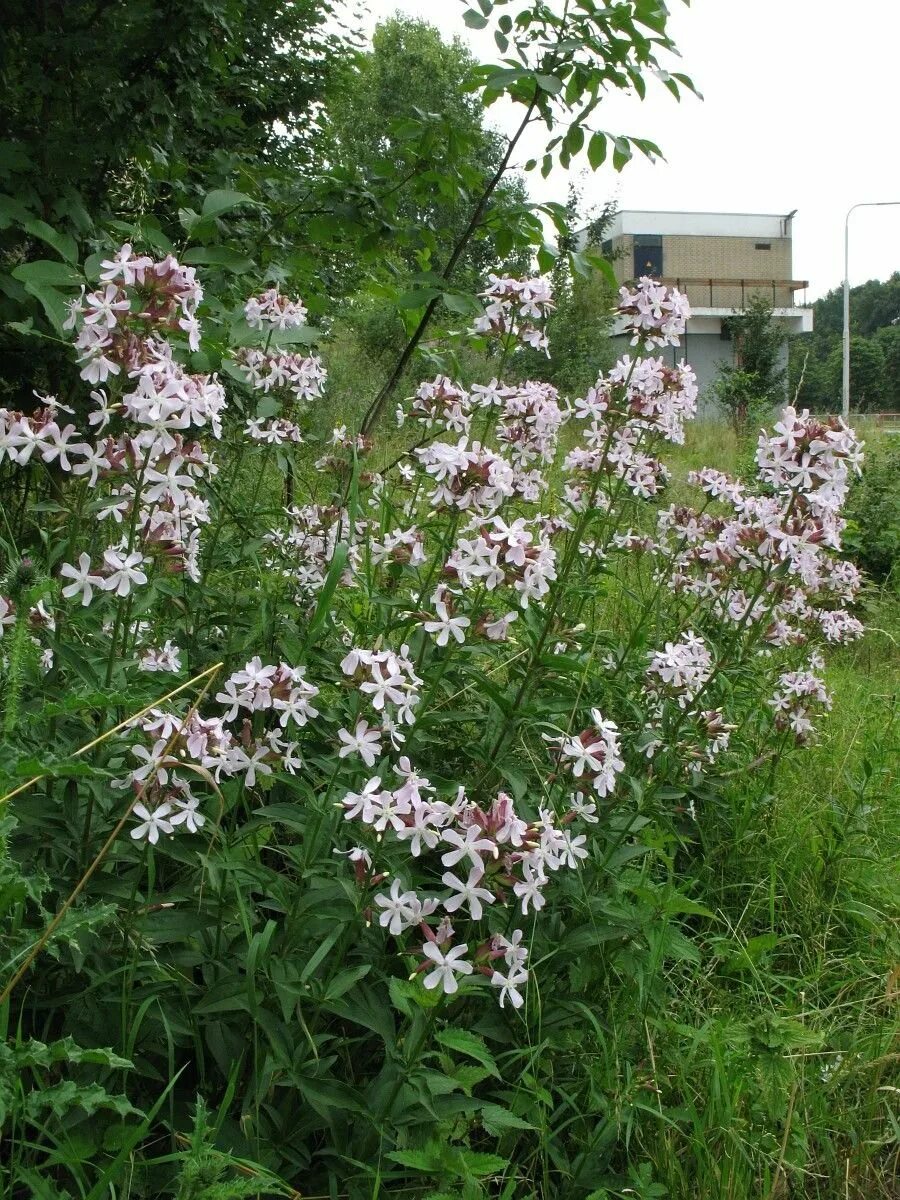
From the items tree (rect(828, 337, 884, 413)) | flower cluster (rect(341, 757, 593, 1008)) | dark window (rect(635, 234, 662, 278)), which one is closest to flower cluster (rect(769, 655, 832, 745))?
flower cluster (rect(341, 757, 593, 1008))

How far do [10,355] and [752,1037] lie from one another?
2949mm

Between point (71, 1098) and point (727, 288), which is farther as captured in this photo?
point (727, 288)

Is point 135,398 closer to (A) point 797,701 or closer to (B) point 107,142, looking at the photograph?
(B) point 107,142

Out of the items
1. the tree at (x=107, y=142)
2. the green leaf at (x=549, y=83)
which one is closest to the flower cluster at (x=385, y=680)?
the tree at (x=107, y=142)

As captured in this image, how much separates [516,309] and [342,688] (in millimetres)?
1199

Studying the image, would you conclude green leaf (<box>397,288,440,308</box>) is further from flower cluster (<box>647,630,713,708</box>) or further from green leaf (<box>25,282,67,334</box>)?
flower cluster (<box>647,630,713,708</box>)

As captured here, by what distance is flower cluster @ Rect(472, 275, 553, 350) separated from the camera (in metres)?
2.74

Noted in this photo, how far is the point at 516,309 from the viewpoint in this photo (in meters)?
2.77

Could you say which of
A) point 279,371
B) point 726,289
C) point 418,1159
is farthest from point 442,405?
point 726,289

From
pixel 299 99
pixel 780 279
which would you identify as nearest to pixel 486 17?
pixel 299 99

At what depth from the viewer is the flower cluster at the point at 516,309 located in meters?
2.74

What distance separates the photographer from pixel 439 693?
2.60m

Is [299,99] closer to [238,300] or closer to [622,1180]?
[238,300]

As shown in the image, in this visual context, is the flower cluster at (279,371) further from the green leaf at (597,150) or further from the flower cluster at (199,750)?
the flower cluster at (199,750)
